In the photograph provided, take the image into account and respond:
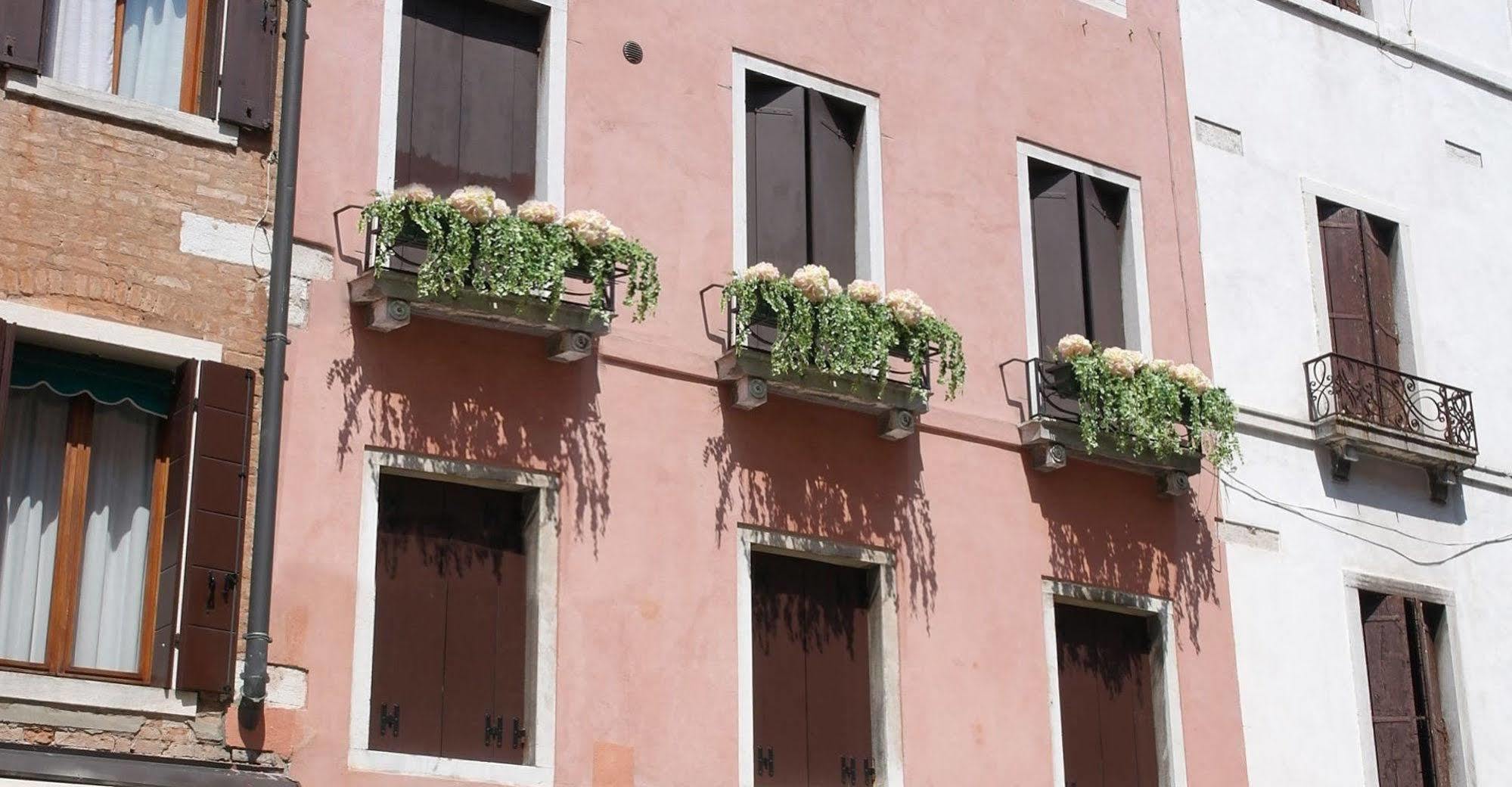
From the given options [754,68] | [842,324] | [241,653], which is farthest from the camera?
[754,68]

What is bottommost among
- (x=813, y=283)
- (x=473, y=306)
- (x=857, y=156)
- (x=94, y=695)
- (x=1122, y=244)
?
(x=94, y=695)

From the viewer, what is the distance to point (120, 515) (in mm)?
10734

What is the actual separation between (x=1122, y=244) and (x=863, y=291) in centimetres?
317

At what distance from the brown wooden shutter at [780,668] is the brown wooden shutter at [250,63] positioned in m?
4.00

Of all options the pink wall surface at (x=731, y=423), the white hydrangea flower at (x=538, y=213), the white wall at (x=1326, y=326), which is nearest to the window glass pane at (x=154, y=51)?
the pink wall surface at (x=731, y=423)

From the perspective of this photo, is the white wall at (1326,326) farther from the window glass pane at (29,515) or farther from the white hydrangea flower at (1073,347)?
the window glass pane at (29,515)

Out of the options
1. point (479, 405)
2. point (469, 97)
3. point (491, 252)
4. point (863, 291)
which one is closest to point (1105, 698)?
point (863, 291)

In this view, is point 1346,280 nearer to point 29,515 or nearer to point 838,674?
point 838,674

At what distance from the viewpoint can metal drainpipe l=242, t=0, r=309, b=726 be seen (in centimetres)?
1056

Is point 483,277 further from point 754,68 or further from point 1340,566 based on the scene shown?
point 1340,566

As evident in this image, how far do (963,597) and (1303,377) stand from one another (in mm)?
3959

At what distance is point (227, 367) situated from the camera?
1093 cm

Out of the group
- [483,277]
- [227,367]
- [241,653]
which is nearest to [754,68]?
[483,277]

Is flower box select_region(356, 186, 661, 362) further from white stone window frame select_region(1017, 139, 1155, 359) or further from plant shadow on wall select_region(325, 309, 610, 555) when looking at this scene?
white stone window frame select_region(1017, 139, 1155, 359)
